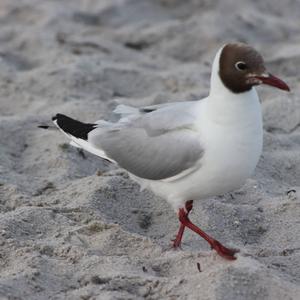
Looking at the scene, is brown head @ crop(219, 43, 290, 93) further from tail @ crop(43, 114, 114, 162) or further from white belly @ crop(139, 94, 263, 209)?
tail @ crop(43, 114, 114, 162)

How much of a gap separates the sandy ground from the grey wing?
313 mm

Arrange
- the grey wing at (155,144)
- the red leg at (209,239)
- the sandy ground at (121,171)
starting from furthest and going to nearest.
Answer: the grey wing at (155,144) < the red leg at (209,239) < the sandy ground at (121,171)

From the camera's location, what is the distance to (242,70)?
348 centimetres

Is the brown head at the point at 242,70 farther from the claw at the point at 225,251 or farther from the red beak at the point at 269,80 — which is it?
the claw at the point at 225,251

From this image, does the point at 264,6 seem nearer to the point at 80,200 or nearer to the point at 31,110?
the point at 31,110

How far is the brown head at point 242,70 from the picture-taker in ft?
11.4

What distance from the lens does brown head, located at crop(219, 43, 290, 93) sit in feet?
11.4

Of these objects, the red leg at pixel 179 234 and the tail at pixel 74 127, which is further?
the tail at pixel 74 127

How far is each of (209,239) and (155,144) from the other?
481 millimetres

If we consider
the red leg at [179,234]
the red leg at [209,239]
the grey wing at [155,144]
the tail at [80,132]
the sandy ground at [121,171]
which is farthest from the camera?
the tail at [80,132]

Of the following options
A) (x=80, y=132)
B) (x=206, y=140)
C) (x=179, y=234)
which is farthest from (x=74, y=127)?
(x=206, y=140)

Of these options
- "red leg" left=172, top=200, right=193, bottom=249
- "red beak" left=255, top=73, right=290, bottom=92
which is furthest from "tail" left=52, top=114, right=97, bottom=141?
"red beak" left=255, top=73, right=290, bottom=92

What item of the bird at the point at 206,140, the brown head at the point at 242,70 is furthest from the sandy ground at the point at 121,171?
the brown head at the point at 242,70

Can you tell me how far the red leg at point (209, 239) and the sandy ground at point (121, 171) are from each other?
0.05 meters
